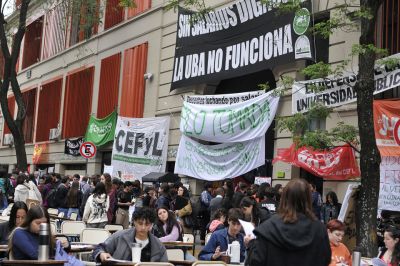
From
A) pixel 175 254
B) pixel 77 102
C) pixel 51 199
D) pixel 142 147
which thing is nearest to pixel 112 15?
pixel 77 102

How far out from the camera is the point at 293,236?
4.43 meters

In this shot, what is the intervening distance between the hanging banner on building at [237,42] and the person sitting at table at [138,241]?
28.0 feet

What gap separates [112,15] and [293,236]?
80.7ft

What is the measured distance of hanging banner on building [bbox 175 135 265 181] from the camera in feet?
53.3

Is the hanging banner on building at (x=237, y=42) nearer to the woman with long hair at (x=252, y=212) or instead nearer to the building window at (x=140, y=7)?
the building window at (x=140, y=7)

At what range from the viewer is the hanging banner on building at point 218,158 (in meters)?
16.2

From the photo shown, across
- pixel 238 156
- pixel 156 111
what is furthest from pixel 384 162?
pixel 156 111

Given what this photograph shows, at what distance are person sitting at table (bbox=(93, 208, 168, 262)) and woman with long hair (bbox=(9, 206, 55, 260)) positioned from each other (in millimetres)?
653

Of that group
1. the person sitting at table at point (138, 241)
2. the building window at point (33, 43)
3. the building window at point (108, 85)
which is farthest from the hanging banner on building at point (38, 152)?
the person sitting at table at point (138, 241)

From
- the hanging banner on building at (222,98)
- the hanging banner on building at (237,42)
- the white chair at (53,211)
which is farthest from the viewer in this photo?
the hanging banner on building at (222,98)

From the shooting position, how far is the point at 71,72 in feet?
104

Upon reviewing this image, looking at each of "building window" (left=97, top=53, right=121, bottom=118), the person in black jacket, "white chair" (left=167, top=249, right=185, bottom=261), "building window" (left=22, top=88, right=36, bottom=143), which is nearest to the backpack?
"white chair" (left=167, top=249, right=185, bottom=261)

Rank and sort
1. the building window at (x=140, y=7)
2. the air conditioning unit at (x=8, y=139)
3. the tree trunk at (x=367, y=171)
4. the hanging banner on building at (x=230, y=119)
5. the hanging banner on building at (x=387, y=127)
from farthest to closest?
the air conditioning unit at (x=8, y=139), the building window at (x=140, y=7), the hanging banner on building at (x=230, y=119), the hanging banner on building at (x=387, y=127), the tree trunk at (x=367, y=171)

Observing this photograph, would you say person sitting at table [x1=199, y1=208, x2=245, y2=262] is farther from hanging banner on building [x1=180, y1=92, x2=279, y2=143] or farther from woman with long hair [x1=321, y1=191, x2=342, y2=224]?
A: hanging banner on building [x1=180, y1=92, x2=279, y2=143]
